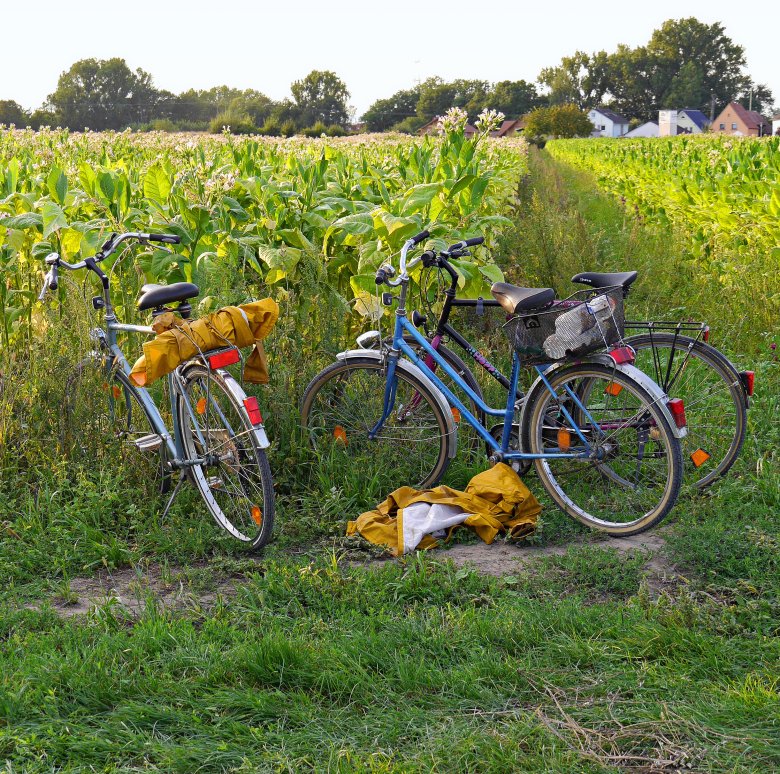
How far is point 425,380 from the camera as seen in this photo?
5148 millimetres

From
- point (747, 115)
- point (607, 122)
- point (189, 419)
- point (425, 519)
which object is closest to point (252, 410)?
point (189, 419)

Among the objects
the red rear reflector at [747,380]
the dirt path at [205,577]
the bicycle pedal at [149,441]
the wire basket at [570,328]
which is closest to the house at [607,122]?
the red rear reflector at [747,380]

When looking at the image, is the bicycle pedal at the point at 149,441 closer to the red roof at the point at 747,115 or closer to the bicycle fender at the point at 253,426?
the bicycle fender at the point at 253,426

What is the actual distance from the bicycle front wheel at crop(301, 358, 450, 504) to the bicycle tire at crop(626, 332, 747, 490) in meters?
1.31

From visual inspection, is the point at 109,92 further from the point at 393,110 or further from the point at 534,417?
the point at 534,417

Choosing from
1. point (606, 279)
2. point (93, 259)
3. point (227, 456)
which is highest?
point (93, 259)

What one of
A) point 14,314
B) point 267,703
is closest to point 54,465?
point 14,314

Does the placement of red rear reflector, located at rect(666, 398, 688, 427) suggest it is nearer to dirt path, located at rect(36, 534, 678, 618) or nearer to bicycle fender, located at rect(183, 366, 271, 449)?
dirt path, located at rect(36, 534, 678, 618)

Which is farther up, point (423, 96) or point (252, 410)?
point (423, 96)

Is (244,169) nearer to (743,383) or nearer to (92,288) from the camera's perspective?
(92,288)

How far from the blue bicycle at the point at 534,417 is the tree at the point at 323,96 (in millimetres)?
83385

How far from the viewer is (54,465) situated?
5.24 meters

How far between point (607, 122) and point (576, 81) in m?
10.9

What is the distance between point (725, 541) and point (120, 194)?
13.7ft
